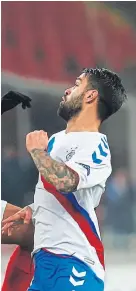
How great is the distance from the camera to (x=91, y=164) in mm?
1881

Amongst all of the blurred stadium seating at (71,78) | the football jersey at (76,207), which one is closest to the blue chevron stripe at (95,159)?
the football jersey at (76,207)

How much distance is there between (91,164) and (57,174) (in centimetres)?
12

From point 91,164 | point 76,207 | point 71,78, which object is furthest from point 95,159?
point 71,78

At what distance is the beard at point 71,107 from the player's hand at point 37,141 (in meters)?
0.16

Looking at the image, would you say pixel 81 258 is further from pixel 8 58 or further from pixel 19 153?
pixel 8 58

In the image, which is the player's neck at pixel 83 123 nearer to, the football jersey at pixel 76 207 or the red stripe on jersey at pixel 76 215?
the football jersey at pixel 76 207

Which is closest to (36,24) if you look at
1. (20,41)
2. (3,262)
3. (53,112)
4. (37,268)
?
(20,41)

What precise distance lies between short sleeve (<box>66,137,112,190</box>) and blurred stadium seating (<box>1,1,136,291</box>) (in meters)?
0.84

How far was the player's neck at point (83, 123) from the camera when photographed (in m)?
2.00

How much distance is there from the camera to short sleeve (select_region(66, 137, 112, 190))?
1838 mm

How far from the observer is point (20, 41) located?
3.61m

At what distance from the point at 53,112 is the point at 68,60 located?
632 mm

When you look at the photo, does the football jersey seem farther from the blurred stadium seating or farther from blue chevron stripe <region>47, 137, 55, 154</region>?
the blurred stadium seating

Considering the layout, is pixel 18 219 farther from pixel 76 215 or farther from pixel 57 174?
pixel 57 174
